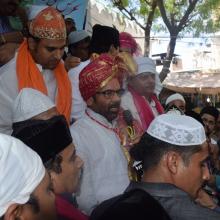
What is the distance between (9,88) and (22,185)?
75.9 inches

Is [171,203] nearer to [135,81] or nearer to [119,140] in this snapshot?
[119,140]

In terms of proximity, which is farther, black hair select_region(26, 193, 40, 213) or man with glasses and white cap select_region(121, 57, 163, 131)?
man with glasses and white cap select_region(121, 57, 163, 131)

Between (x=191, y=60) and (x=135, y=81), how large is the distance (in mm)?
26133

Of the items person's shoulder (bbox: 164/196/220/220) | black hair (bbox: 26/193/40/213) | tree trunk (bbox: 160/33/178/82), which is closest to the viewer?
Result: black hair (bbox: 26/193/40/213)

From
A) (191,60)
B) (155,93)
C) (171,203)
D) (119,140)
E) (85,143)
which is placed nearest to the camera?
(171,203)

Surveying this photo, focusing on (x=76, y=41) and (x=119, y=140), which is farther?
(x=76, y=41)

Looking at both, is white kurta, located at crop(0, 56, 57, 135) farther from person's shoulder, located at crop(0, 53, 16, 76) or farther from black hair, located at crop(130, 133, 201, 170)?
black hair, located at crop(130, 133, 201, 170)

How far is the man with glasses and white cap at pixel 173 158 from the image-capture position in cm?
225

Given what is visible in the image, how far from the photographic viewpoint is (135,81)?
422 centimetres

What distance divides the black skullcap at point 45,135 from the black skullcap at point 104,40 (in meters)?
2.04

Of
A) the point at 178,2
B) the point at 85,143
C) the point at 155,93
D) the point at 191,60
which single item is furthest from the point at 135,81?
the point at 191,60

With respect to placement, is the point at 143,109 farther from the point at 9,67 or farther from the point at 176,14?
the point at 176,14

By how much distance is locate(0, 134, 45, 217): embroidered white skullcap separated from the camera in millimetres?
1387

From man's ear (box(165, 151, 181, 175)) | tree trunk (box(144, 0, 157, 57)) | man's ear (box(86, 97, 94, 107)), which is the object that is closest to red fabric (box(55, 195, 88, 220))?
man's ear (box(165, 151, 181, 175))
